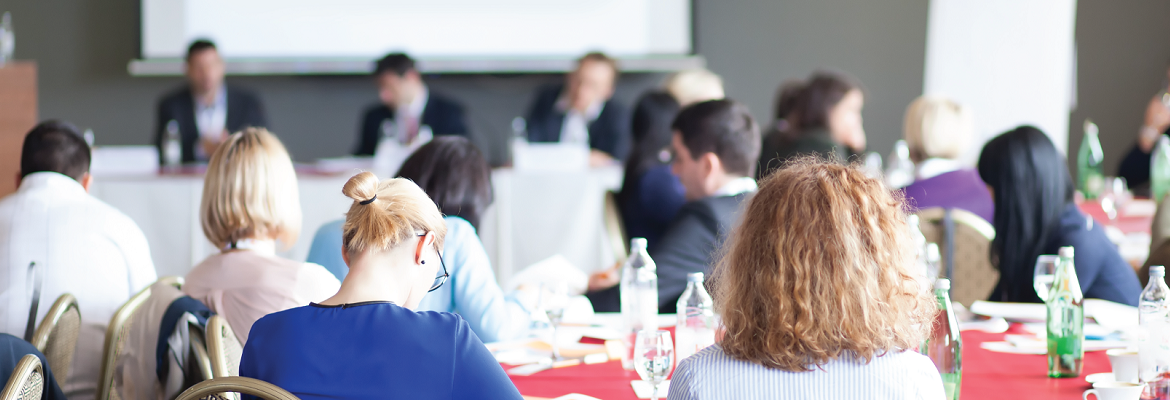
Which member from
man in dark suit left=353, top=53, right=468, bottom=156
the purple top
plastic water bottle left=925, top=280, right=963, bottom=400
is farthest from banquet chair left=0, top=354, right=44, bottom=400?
man in dark suit left=353, top=53, right=468, bottom=156

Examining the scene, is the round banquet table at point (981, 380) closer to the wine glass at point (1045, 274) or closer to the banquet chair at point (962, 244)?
the wine glass at point (1045, 274)

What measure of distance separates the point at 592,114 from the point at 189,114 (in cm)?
249

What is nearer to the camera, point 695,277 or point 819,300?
point 819,300

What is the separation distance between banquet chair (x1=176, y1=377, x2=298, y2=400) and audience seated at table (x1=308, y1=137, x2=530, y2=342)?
2.71 feet

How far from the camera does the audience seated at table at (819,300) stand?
1.13 metres

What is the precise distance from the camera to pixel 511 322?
212 cm

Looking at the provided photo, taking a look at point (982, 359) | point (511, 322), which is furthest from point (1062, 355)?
point (511, 322)

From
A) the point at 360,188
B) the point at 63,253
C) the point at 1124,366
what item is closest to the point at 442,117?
the point at 63,253

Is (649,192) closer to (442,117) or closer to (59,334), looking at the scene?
(59,334)

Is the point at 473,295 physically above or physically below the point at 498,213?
above

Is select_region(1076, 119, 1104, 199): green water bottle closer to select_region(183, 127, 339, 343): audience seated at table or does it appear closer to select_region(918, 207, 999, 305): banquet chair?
select_region(918, 207, 999, 305): banquet chair

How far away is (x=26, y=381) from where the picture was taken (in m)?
1.32

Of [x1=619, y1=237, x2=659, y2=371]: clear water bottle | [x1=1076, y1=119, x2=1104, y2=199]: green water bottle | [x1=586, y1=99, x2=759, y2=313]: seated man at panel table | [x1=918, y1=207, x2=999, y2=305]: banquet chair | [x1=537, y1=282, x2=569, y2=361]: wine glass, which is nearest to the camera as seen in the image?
[x1=537, y1=282, x2=569, y2=361]: wine glass

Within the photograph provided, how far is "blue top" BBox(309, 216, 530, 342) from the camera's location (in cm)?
209
